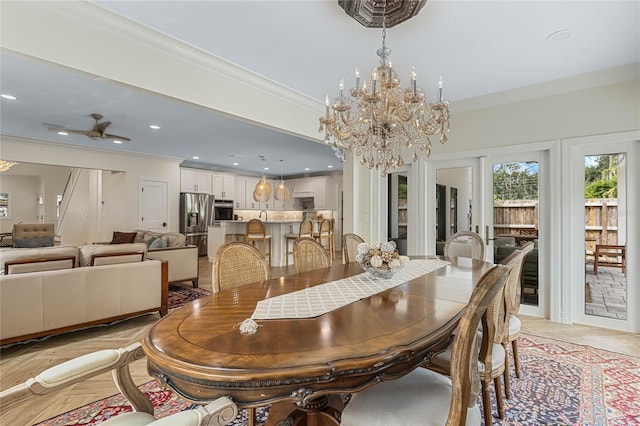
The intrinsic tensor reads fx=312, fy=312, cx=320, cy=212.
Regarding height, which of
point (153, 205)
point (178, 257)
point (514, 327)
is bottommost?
point (514, 327)

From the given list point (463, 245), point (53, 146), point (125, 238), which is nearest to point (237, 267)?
point (463, 245)

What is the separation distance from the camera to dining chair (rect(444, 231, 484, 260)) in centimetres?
327

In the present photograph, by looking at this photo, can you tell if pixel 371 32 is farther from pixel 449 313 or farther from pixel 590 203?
pixel 590 203

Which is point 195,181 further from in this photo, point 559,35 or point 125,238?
point 559,35

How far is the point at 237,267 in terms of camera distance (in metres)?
2.09

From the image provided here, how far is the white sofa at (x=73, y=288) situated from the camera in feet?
8.68

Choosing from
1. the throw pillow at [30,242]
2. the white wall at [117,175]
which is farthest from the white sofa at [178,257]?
the throw pillow at [30,242]

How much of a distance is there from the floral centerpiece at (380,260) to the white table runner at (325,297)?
7 centimetres

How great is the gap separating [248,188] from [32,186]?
23.5 feet

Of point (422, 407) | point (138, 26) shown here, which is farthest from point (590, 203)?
point (138, 26)

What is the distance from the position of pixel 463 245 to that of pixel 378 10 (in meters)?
2.47

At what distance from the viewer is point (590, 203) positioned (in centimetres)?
329

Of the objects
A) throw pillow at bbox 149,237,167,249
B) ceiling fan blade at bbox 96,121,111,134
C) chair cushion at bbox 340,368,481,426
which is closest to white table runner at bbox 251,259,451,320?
chair cushion at bbox 340,368,481,426

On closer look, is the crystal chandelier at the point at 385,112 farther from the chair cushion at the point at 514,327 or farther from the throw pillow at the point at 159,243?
the throw pillow at the point at 159,243
